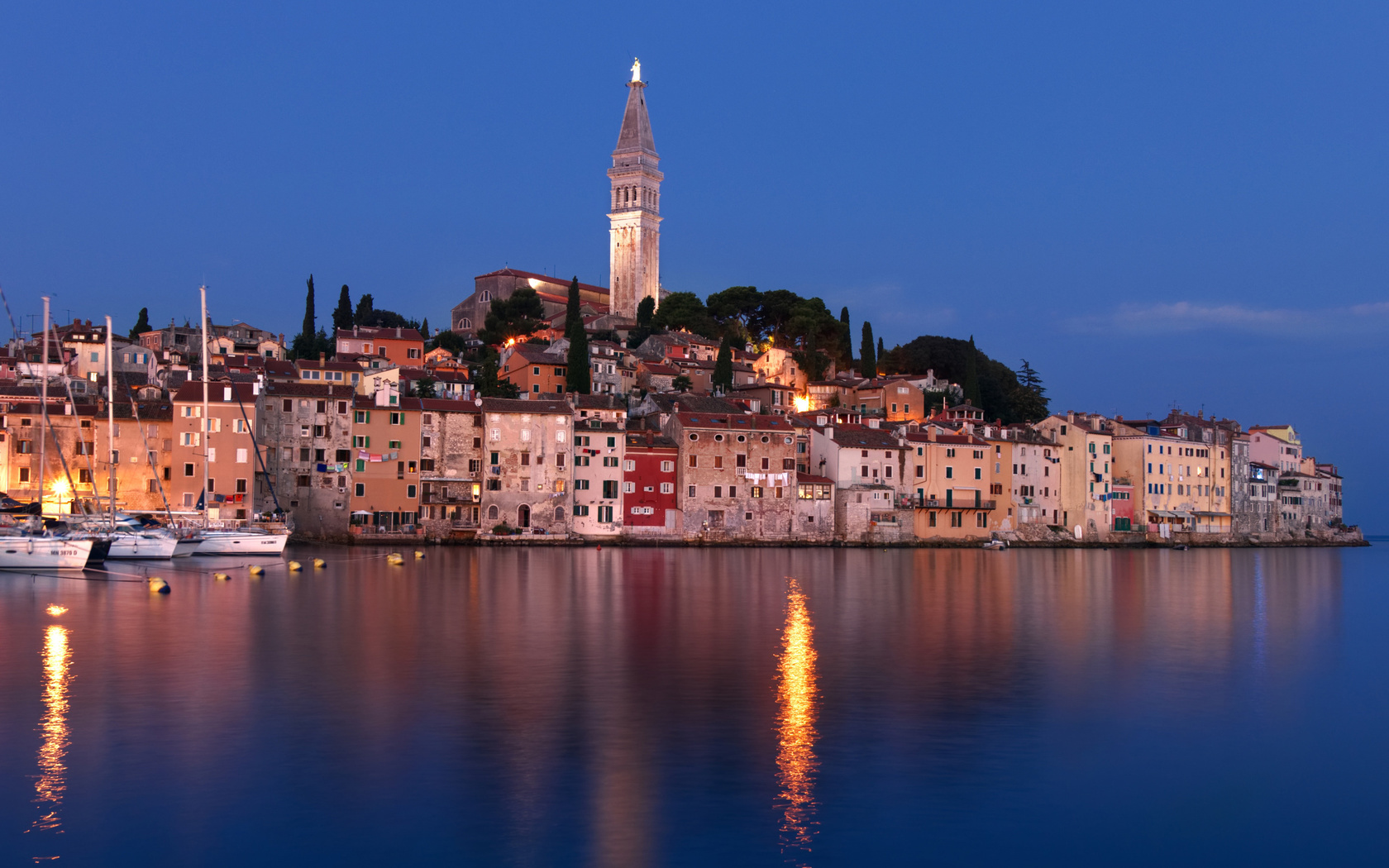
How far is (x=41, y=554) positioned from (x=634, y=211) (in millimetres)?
76665

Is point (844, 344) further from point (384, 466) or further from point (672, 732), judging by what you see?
point (672, 732)

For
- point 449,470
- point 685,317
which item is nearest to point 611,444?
point 449,470

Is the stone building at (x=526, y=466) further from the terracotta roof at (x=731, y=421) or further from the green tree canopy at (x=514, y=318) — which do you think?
the green tree canopy at (x=514, y=318)

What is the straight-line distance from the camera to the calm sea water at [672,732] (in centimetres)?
1173

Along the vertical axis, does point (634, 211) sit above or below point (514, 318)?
above

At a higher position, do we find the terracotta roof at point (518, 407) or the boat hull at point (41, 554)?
the terracotta roof at point (518, 407)

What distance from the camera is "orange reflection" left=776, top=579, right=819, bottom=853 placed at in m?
12.1

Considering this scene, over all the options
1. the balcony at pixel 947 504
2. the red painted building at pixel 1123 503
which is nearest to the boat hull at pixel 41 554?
the balcony at pixel 947 504

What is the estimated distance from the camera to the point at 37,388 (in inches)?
2053

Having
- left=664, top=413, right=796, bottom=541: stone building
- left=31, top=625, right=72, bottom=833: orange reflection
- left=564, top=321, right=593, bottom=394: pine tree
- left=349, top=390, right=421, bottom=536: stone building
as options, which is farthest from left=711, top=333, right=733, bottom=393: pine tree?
left=31, top=625, right=72, bottom=833: orange reflection

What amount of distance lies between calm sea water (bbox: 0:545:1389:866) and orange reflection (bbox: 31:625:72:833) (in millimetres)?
59

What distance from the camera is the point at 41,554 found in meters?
36.4

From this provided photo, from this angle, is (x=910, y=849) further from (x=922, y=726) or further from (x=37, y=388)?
(x=37, y=388)

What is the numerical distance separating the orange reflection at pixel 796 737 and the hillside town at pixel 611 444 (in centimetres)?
2891
